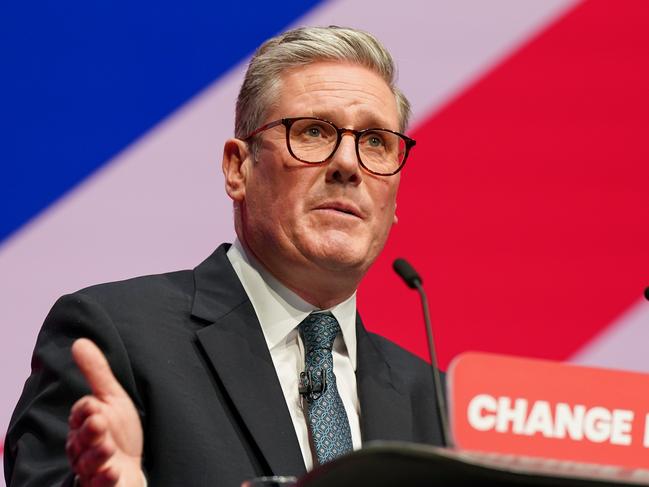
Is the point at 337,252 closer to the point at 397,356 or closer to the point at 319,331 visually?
the point at 319,331

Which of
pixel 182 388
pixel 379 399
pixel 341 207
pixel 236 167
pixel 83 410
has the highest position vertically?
pixel 236 167

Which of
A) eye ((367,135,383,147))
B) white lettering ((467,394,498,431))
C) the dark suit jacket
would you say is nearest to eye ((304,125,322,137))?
eye ((367,135,383,147))

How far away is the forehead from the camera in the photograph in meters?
2.22

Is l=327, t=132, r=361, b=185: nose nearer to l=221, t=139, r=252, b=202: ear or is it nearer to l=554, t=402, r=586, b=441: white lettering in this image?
l=221, t=139, r=252, b=202: ear

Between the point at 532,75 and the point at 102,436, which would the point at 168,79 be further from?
the point at 102,436

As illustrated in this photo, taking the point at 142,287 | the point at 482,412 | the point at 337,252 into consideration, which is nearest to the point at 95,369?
the point at 482,412

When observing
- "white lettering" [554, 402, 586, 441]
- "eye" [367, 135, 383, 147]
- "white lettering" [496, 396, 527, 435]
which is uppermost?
"eye" [367, 135, 383, 147]

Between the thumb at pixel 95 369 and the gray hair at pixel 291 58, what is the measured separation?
1010mm

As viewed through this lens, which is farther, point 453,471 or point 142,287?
point 142,287

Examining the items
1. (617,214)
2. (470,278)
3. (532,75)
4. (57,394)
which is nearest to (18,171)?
(57,394)

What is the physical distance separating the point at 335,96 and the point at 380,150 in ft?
0.47

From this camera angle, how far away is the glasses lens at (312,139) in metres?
2.18

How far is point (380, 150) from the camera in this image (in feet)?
7.41

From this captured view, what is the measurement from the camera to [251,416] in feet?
6.13
